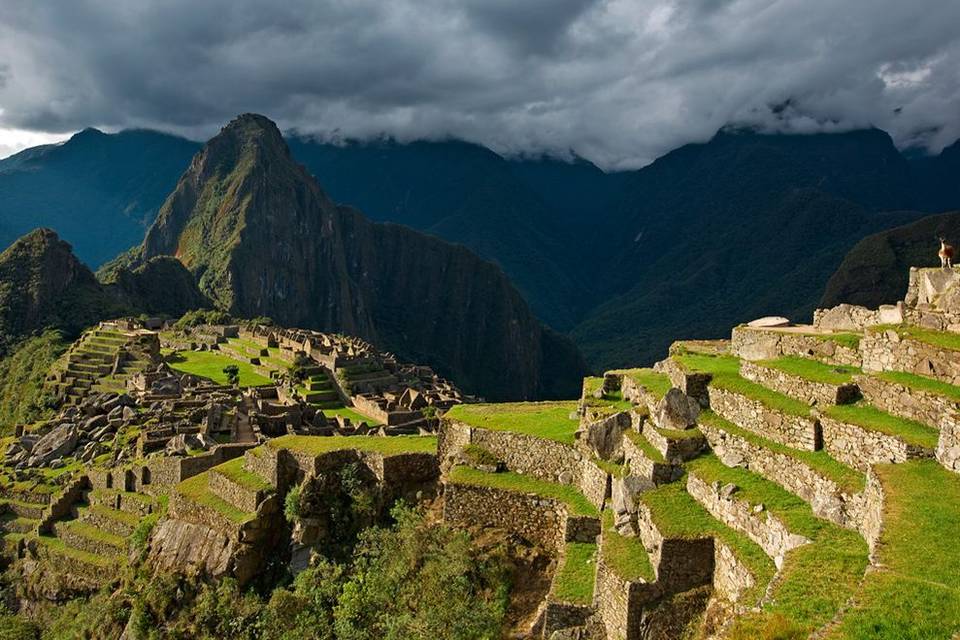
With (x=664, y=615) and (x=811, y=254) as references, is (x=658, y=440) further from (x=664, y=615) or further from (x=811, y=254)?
(x=811, y=254)

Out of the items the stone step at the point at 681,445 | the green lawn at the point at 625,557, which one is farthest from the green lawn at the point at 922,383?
the green lawn at the point at 625,557

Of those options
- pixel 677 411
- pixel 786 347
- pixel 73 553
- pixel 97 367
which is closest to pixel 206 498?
pixel 73 553

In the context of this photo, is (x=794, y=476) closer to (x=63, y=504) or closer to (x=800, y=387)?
(x=800, y=387)

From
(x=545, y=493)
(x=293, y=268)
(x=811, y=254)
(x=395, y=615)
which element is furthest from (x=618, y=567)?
(x=293, y=268)

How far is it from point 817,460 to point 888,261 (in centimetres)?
8360

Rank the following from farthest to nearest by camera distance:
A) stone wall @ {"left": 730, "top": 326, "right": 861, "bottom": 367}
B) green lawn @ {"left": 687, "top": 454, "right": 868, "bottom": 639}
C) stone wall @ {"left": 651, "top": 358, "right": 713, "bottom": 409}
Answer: stone wall @ {"left": 651, "top": 358, "right": 713, "bottom": 409} < stone wall @ {"left": 730, "top": 326, "right": 861, "bottom": 367} < green lawn @ {"left": 687, "top": 454, "right": 868, "bottom": 639}

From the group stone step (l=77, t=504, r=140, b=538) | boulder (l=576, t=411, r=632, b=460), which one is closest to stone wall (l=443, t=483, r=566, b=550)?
boulder (l=576, t=411, r=632, b=460)

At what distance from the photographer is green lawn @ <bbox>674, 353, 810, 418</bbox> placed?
34.8ft

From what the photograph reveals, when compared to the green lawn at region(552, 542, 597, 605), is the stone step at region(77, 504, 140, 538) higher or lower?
lower

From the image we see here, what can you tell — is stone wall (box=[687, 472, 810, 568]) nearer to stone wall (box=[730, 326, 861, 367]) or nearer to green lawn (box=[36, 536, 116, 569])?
stone wall (box=[730, 326, 861, 367])

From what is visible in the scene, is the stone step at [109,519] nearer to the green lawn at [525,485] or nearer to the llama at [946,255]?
the green lawn at [525,485]

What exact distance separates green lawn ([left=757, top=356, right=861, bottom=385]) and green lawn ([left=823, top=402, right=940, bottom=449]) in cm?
59

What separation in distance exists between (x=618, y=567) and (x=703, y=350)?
7.38m

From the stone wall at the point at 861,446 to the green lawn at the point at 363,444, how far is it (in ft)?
28.6
